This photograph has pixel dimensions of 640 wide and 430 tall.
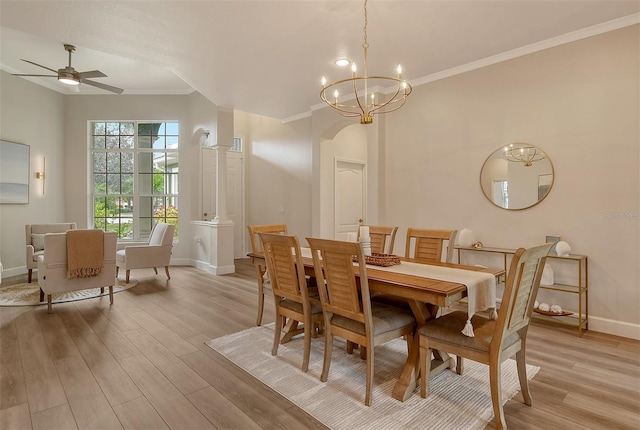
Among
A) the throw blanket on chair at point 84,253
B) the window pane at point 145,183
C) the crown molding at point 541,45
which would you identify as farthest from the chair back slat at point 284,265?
the window pane at point 145,183

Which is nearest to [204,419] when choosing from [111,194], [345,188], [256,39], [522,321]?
[522,321]

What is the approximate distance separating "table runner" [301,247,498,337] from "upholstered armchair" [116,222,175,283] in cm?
409

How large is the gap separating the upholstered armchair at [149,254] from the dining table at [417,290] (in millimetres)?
3657

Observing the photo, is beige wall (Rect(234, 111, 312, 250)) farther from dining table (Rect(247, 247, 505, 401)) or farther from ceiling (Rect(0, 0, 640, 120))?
dining table (Rect(247, 247, 505, 401))

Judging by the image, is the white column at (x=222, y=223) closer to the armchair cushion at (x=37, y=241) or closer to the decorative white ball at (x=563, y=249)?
the armchair cushion at (x=37, y=241)

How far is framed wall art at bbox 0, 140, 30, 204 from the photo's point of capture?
→ 5578 mm

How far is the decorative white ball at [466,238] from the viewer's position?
156 inches

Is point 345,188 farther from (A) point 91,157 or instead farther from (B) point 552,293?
(A) point 91,157

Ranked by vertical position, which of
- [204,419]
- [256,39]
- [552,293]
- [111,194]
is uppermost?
[256,39]

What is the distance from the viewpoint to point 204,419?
1947 mm


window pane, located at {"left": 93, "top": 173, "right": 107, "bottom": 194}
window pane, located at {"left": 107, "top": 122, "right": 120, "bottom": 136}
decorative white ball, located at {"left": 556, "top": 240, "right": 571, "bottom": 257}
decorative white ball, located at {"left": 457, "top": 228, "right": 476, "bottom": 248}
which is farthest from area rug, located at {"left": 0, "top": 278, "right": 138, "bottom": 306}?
decorative white ball, located at {"left": 556, "top": 240, "right": 571, "bottom": 257}

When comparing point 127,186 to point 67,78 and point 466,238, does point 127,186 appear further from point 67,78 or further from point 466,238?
point 466,238

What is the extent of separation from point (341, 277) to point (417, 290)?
1.49 ft

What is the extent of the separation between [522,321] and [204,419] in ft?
6.29
